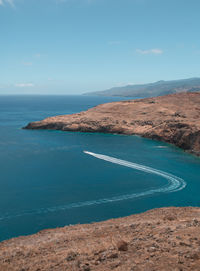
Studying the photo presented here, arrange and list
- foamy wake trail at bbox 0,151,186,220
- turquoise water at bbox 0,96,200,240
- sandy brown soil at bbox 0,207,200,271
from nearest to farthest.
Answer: sandy brown soil at bbox 0,207,200,271, turquoise water at bbox 0,96,200,240, foamy wake trail at bbox 0,151,186,220

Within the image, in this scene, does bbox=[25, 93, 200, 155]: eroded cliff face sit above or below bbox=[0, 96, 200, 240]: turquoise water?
above

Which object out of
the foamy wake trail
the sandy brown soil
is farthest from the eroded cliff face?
the sandy brown soil

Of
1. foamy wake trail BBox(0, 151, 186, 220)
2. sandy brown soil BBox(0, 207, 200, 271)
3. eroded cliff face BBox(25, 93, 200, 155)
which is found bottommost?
foamy wake trail BBox(0, 151, 186, 220)

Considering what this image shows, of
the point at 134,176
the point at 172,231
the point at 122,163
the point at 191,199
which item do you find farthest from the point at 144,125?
the point at 172,231

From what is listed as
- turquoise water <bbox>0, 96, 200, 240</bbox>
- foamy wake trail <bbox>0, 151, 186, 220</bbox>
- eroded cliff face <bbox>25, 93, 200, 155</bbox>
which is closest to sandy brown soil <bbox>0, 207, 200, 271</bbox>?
turquoise water <bbox>0, 96, 200, 240</bbox>

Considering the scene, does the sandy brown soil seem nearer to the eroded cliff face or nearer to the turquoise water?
the turquoise water

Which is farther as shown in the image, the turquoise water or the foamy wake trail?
the foamy wake trail

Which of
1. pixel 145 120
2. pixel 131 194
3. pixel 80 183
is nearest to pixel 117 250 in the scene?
pixel 131 194

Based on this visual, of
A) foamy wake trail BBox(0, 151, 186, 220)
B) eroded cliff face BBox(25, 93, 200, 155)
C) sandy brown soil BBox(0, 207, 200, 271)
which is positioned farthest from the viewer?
eroded cliff face BBox(25, 93, 200, 155)
